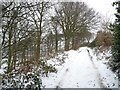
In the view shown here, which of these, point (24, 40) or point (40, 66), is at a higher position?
point (24, 40)

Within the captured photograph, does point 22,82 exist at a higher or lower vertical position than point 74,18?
lower

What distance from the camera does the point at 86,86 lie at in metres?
13.4

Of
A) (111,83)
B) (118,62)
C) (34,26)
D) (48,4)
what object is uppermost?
(48,4)

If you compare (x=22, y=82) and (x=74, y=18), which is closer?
(x=22, y=82)

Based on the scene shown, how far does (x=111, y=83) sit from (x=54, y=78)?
3.63 m

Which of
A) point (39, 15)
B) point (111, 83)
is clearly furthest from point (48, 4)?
point (111, 83)

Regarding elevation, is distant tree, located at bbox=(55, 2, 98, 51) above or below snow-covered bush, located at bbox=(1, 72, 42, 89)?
above

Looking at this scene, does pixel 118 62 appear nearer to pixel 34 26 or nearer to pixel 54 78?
pixel 54 78

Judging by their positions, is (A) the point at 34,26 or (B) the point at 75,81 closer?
(B) the point at 75,81

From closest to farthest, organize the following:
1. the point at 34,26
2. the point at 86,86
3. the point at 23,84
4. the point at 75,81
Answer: the point at 23,84 < the point at 86,86 < the point at 75,81 < the point at 34,26

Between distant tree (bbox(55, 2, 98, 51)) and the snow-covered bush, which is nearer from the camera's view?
the snow-covered bush

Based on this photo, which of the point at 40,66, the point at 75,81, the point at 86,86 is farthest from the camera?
the point at 40,66

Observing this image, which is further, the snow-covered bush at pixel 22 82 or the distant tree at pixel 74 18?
the distant tree at pixel 74 18

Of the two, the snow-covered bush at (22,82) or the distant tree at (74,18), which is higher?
the distant tree at (74,18)
